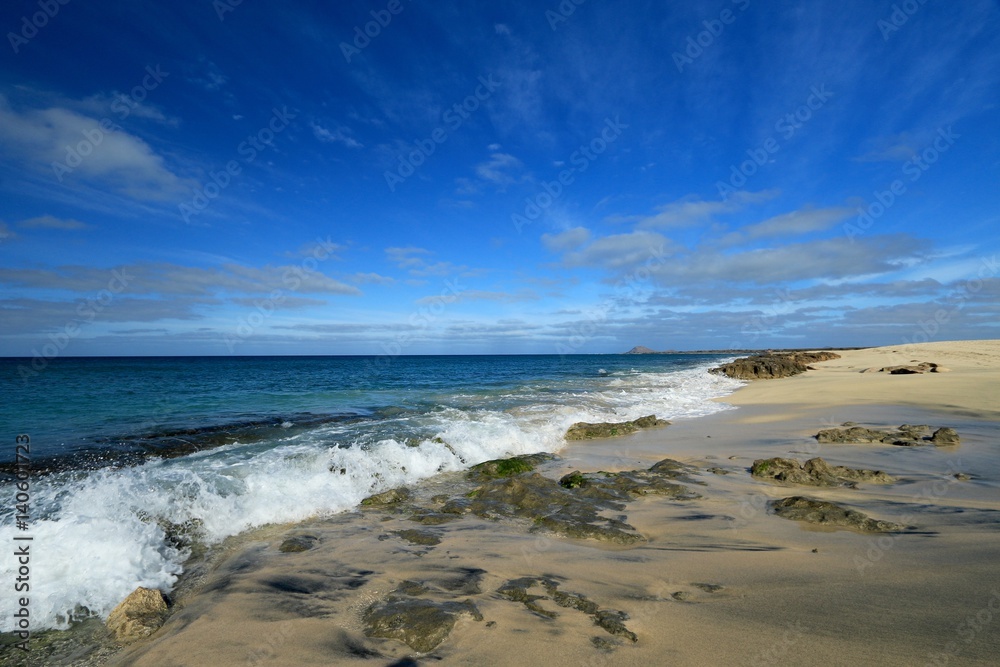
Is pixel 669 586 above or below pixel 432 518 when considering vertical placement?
above

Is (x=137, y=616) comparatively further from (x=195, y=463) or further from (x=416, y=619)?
(x=195, y=463)

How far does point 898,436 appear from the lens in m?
9.96

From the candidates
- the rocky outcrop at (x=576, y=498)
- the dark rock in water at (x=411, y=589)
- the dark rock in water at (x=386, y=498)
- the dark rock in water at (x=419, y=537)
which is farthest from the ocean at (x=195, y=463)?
the dark rock in water at (x=411, y=589)

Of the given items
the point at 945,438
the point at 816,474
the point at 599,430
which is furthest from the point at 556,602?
the point at 945,438

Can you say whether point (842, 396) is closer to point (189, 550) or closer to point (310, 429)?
point (310, 429)

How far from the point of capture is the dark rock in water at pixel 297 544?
5254mm

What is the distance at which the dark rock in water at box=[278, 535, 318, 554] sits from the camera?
5.25 metres

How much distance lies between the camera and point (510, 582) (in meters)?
4.19

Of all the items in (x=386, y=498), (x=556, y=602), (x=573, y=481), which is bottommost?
(x=386, y=498)

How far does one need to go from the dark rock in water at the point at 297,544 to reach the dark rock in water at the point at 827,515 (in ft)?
20.0

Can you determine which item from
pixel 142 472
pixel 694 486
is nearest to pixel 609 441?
pixel 694 486

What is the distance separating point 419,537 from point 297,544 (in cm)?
147

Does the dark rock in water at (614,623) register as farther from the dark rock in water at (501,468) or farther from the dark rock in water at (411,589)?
the dark rock in water at (501,468)

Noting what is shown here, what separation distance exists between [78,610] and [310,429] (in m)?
9.83
